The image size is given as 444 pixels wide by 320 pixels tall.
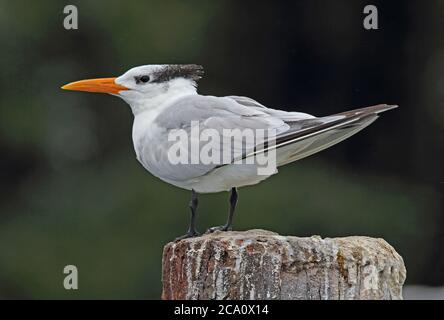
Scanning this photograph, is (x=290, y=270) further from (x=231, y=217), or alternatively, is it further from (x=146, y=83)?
(x=146, y=83)

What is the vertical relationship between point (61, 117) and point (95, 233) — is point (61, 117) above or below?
above

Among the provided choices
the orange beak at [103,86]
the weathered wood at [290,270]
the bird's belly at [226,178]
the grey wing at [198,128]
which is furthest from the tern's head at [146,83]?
the weathered wood at [290,270]

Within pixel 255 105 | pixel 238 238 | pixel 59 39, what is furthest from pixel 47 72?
pixel 238 238

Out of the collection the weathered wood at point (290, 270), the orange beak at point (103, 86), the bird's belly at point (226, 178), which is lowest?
the weathered wood at point (290, 270)

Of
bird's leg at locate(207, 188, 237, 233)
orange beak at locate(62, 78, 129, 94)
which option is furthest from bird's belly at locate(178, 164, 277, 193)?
orange beak at locate(62, 78, 129, 94)

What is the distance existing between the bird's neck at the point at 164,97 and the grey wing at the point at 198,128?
0.12 m

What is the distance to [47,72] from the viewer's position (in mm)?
9180

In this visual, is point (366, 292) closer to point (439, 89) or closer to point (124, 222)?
point (124, 222)

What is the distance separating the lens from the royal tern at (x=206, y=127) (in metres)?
4.36

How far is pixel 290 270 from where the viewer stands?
157 inches

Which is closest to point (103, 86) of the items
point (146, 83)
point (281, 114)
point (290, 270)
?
point (146, 83)

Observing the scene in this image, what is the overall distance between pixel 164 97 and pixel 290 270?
3.52ft

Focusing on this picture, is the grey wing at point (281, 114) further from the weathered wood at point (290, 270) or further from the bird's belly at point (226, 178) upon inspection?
the weathered wood at point (290, 270)

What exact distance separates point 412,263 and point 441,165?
947 mm
